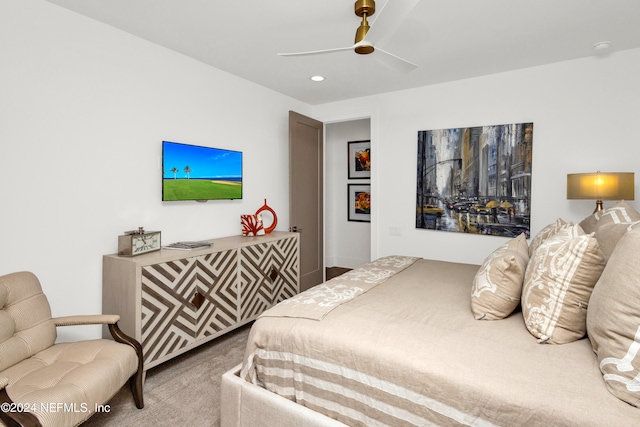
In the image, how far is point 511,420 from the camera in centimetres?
103

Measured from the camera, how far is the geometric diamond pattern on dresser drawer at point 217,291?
105 inches

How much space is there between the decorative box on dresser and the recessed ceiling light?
3.26m

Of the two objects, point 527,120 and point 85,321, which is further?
point 527,120

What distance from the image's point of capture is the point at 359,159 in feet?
18.1

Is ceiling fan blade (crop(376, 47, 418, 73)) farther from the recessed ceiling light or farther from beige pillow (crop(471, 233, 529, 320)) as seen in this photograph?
the recessed ceiling light

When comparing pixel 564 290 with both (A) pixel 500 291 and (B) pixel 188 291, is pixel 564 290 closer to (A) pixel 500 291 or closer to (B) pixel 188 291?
(A) pixel 500 291

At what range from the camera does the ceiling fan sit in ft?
5.28

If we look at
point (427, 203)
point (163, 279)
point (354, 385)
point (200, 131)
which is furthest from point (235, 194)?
point (354, 385)

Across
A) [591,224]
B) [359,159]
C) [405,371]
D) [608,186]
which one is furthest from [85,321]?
[359,159]

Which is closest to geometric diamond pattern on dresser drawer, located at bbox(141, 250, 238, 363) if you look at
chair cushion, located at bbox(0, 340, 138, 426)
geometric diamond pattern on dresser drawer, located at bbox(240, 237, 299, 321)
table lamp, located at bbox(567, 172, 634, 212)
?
geometric diamond pattern on dresser drawer, located at bbox(240, 237, 299, 321)

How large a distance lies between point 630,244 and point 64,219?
9.90 feet

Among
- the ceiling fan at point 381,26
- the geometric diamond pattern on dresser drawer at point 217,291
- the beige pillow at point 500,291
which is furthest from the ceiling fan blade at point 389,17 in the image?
the geometric diamond pattern on dresser drawer at point 217,291

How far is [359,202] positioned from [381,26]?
12.8 feet

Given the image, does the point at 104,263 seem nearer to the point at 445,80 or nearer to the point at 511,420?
the point at 511,420
